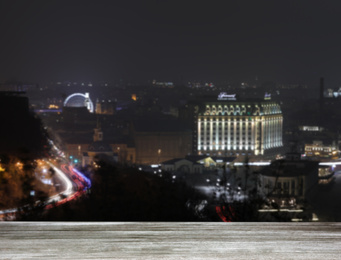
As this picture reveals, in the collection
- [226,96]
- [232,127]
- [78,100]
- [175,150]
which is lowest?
[175,150]

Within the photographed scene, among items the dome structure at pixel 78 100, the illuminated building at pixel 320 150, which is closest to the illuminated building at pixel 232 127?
the illuminated building at pixel 320 150

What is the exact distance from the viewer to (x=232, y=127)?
26422 millimetres

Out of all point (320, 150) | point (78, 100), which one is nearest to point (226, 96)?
point (320, 150)

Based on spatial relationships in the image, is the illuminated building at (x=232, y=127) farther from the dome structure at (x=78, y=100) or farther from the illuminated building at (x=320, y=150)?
the dome structure at (x=78, y=100)

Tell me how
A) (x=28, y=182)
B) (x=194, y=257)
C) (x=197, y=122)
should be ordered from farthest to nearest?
(x=197, y=122), (x=28, y=182), (x=194, y=257)

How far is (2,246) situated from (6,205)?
3831mm

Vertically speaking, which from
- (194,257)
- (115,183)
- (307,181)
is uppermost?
(194,257)

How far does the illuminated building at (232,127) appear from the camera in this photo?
2591 cm

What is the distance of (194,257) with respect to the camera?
61 cm

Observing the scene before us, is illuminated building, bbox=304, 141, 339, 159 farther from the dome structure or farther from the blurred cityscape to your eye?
the dome structure

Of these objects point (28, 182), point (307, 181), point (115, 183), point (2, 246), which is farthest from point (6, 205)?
point (307, 181)

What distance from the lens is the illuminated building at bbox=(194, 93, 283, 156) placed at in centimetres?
2591

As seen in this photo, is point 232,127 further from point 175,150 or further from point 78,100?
point 78,100

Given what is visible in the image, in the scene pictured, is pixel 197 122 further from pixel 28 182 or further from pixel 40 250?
pixel 40 250
